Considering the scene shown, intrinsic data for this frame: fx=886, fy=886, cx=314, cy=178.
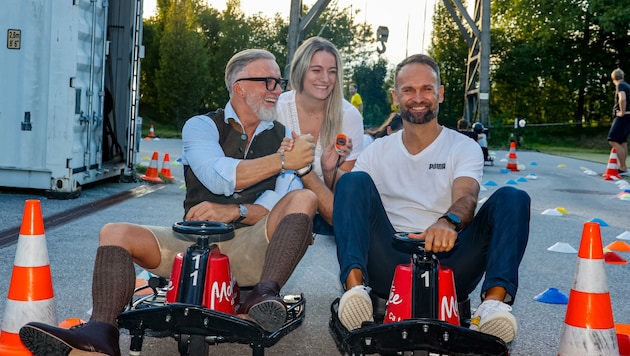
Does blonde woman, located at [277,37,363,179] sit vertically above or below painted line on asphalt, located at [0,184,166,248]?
above

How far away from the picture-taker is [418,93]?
14.1 ft

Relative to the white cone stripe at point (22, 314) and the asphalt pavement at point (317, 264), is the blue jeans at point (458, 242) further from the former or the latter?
the white cone stripe at point (22, 314)

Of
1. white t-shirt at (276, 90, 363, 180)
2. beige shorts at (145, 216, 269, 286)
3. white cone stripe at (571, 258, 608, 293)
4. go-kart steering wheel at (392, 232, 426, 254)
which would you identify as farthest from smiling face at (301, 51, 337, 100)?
white cone stripe at (571, 258, 608, 293)

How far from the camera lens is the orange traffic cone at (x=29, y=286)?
3.77 metres

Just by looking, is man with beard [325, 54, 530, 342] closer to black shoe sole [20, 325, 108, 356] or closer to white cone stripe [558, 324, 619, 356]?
white cone stripe [558, 324, 619, 356]

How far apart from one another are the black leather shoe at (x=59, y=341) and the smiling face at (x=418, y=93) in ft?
6.06

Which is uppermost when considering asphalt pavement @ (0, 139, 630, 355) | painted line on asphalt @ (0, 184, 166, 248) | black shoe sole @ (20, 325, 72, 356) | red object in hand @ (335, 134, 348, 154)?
red object in hand @ (335, 134, 348, 154)

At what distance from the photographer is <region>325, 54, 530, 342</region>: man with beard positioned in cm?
367

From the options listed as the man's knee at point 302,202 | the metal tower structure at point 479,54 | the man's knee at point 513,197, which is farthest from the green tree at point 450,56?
the man's knee at point 513,197

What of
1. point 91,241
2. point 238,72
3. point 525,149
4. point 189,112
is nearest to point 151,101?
point 189,112

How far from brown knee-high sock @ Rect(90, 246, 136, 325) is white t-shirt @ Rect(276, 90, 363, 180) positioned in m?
1.97

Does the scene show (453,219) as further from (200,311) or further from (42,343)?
(42,343)

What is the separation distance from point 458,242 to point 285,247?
790 millimetres

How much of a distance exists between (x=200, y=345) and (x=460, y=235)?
1344 millimetres
